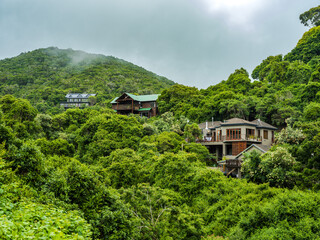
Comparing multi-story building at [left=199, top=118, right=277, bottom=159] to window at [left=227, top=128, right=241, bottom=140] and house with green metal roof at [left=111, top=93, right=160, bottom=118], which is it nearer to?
window at [left=227, top=128, right=241, bottom=140]

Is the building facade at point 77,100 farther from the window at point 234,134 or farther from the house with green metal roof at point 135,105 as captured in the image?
the window at point 234,134

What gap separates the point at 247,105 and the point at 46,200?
36363 millimetres

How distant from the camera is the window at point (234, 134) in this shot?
33.1 meters

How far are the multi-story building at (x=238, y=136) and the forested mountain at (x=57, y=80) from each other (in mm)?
33265

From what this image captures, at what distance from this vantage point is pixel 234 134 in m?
33.4

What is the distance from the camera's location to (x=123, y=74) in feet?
329

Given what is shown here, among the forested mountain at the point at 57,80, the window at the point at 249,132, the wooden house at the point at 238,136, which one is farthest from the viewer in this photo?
the forested mountain at the point at 57,80

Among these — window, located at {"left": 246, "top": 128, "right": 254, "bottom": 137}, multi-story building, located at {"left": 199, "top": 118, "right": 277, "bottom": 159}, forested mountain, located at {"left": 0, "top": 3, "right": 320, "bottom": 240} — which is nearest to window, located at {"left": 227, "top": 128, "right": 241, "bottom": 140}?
multi-story building, located at {"left": 199, "top": 118, "right": 277, "bottom": 159}

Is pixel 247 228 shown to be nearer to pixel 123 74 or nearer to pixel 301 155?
pixel 301 155

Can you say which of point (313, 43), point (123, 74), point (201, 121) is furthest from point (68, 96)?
point (313, 43)

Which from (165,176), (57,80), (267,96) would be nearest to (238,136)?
(267,96)

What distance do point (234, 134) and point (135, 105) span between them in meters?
26.5

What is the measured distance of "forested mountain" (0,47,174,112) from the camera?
7135 centimetres

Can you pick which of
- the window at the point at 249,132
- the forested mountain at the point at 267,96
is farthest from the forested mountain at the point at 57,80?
the window at the point at 249,132
